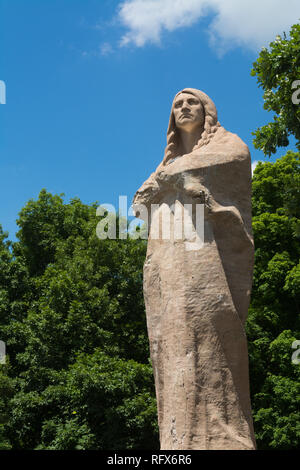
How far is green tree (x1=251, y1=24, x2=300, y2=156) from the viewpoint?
48.0ft

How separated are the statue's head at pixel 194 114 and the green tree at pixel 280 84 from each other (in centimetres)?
767

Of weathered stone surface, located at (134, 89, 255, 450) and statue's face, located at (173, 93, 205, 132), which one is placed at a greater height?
statue's face, located at (173, 93, 205, 132)

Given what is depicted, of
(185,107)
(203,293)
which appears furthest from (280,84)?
(203,293)

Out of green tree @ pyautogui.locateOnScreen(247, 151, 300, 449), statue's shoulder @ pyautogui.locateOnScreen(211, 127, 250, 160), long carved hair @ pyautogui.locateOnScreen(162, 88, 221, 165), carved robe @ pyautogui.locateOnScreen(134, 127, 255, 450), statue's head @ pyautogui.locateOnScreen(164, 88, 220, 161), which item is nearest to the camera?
carved robe @ pyautogui.locateOnScreen(134, 127, 255, 450)

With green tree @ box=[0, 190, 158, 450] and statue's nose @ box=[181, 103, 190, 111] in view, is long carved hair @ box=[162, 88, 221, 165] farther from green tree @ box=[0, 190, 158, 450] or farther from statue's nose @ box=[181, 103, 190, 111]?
green tree @ box=[0, 190, 158, 450]

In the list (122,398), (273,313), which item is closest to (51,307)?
(122,398)

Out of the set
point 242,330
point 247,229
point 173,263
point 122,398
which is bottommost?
point 122,398

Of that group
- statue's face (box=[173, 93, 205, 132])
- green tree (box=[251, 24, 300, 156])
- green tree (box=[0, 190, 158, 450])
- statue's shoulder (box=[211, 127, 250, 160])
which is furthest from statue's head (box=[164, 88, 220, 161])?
green tree (box=[0, 190, 158, 450])

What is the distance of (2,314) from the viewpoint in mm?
23422

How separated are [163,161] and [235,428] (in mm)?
3394

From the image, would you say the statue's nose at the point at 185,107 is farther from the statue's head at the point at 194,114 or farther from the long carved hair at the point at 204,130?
the long carved hair at the point at 204,130

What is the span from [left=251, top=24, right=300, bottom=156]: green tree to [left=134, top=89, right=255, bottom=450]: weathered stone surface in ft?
26.1

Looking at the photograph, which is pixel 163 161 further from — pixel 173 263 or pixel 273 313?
pixel 273 313
